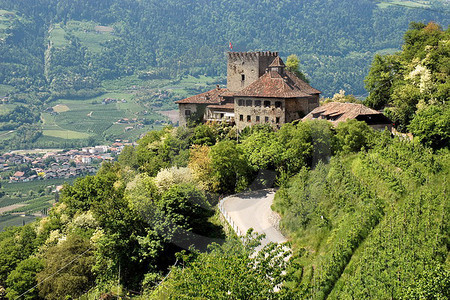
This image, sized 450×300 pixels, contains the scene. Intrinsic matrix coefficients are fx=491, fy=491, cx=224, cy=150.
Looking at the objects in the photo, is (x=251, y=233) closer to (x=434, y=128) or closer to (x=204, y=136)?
(x=434, y=128)

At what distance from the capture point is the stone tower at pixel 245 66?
189 feet

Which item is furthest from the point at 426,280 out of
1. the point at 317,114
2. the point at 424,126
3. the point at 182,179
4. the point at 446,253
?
the point at 317,114

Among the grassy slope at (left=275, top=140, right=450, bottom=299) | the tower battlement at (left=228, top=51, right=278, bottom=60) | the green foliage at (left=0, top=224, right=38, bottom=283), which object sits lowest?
the green foliage at (left=0, top=224, right=38, bottom=283)

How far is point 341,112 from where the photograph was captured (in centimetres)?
4544

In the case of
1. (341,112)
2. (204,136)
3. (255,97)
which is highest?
(255,97)

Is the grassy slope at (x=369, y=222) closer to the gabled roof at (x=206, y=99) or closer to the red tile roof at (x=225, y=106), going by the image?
the red tile roof at (x=225, y=106)

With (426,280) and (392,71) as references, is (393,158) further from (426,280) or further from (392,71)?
(392,71)

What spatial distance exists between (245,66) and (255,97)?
805cm

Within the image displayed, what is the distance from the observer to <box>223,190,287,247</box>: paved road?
31641 millimetres

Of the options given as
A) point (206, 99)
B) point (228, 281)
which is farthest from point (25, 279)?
point (206, 99)

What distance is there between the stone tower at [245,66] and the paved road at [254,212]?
20.6 metres

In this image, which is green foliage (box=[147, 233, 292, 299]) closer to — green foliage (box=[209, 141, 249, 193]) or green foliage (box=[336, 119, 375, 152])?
green foliage (box=[336, 119, 375, 152])

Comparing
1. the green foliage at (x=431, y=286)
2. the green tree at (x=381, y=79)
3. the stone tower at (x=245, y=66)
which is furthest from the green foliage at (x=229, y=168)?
the green foliage at (x=431, y=286)

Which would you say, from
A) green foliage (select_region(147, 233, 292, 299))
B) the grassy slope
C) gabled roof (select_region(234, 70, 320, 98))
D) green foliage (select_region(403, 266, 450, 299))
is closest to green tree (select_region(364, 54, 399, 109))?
gabled roof (select_region(234, 70, 320, 98))
